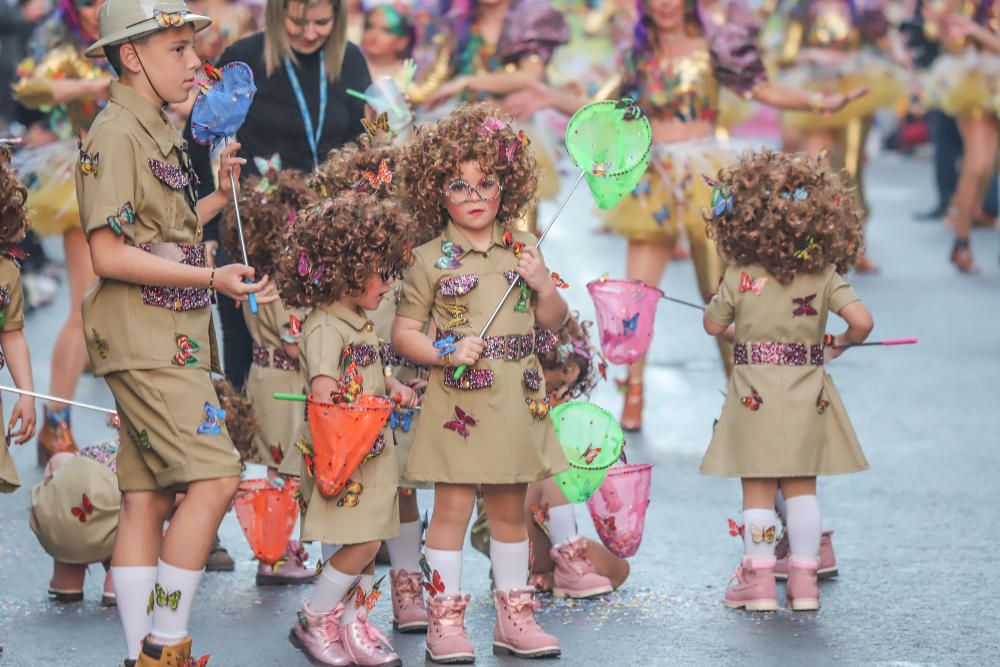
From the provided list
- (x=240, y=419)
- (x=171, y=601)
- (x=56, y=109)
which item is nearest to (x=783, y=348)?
(x=240, y=419)

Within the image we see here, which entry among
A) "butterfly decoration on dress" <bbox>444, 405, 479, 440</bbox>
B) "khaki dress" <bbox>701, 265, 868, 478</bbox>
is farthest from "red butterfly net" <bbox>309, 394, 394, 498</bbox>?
"khaki dress" <bbox>701, 265, 868, 478</bbox>

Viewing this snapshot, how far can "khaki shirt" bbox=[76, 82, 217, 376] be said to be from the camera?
16.7ft

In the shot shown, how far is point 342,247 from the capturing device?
554 cm

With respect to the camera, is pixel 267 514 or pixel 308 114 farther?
pixel 308 114

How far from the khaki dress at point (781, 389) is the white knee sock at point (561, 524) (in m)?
0.50

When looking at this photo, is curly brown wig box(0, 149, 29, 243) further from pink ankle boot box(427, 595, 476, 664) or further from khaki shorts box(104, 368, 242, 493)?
pink ankle boot box(427, 595, 476, 664)

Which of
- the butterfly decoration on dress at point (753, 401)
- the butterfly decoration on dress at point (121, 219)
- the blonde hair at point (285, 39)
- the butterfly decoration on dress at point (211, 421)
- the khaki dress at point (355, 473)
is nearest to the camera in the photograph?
the butterfly decoration on dress at point (121, 219)

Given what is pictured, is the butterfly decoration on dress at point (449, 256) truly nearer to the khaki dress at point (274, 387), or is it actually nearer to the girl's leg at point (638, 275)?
the khaki dress at point (274, 387)

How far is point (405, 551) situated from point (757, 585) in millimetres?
1192

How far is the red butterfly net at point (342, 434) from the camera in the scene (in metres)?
5.27

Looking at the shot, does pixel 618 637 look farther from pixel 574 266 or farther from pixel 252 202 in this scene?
pixel 574 266

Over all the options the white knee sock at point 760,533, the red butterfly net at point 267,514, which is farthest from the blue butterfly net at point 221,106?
the white knee sock at point 760,533

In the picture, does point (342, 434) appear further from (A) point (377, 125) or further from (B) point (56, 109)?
(B) point (56, 109)

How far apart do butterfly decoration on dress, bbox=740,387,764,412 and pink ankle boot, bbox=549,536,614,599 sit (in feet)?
2.43
